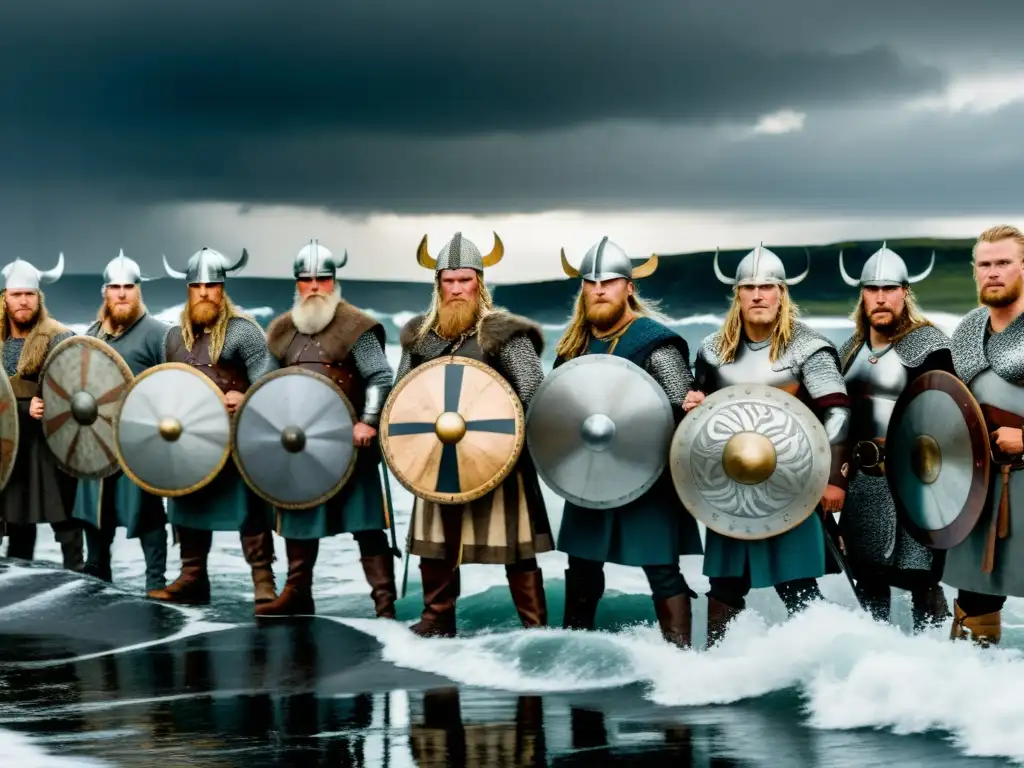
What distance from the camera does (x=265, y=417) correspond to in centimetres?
802

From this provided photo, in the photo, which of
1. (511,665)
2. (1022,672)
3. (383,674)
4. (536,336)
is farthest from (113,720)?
(1022,672)

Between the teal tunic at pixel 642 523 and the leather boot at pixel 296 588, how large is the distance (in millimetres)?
1864

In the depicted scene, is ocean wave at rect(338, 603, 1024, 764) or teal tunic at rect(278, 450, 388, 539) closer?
ocean wave at rect(338, 603, 1024, 764)

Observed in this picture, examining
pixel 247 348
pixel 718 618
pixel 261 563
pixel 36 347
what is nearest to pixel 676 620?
pixel 718 618

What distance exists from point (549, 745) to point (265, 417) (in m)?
2.83

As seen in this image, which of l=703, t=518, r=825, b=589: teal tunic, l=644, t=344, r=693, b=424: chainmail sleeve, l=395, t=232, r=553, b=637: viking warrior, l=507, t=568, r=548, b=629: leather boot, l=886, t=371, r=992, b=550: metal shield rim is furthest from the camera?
l=507, t=568, r=548, b=629: leather boot

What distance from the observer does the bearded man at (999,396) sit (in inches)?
251

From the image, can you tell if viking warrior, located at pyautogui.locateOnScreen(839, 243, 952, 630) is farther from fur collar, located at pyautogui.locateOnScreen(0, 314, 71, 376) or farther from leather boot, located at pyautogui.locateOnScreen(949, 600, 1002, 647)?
fur collar, located at pyautogui.locateOnScreen(0, 314, 71, 376)

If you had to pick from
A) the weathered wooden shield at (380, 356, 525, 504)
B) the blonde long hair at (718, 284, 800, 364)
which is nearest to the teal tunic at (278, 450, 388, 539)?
the weathered wooden shield at (380, 356, 525, 504)

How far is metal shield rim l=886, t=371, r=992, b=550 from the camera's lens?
20.8 feet

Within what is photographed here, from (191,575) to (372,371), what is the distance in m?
1.72

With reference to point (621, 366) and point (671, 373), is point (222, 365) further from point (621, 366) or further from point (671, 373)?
point (671, 373)

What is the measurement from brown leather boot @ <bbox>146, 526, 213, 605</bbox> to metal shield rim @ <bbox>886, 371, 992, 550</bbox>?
3.90 meters

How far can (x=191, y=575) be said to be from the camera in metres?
8.84
